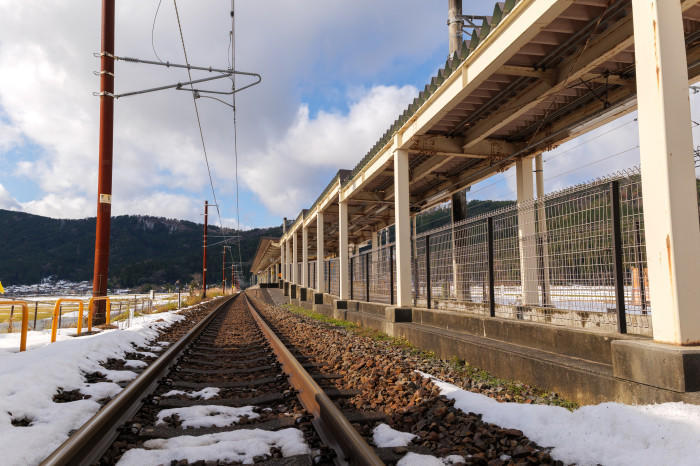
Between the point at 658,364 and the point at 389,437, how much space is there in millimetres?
2320

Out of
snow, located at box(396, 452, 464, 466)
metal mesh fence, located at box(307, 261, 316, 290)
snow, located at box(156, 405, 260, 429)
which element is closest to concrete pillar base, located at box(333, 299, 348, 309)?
metal mesh fence, located at box(307, 261, 316, 290)

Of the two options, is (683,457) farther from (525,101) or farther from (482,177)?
(482,177)

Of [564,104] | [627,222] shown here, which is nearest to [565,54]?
[564,104]

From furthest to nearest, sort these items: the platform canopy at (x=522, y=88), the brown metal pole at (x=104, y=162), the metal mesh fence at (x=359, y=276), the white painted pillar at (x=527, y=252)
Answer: the metal mesh fence at (x=359, y=276)
the brown metal pole at (x=104, y=162)
the white painted pillar at (x=527, y=252)
the platform canopy at (x=522, y=88)

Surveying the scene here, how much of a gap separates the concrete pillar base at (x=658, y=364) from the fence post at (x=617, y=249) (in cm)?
97

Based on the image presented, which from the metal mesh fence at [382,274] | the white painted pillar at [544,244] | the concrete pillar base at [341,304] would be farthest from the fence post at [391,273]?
the white painted pillar at [544,244]

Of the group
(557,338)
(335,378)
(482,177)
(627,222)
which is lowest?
(335,378)

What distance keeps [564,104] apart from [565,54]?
2.30 meters

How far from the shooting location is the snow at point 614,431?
2693 millimetres

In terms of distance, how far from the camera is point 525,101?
831cm

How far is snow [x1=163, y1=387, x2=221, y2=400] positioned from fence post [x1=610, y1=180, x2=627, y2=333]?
4.54m

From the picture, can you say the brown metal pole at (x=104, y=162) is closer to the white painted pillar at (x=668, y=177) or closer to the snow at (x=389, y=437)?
the snow at (x=389, y=437)

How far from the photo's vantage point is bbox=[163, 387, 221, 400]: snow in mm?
4604

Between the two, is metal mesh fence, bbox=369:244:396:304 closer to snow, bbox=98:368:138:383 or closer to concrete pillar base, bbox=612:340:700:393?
snow, bbox=98:368:138:383
